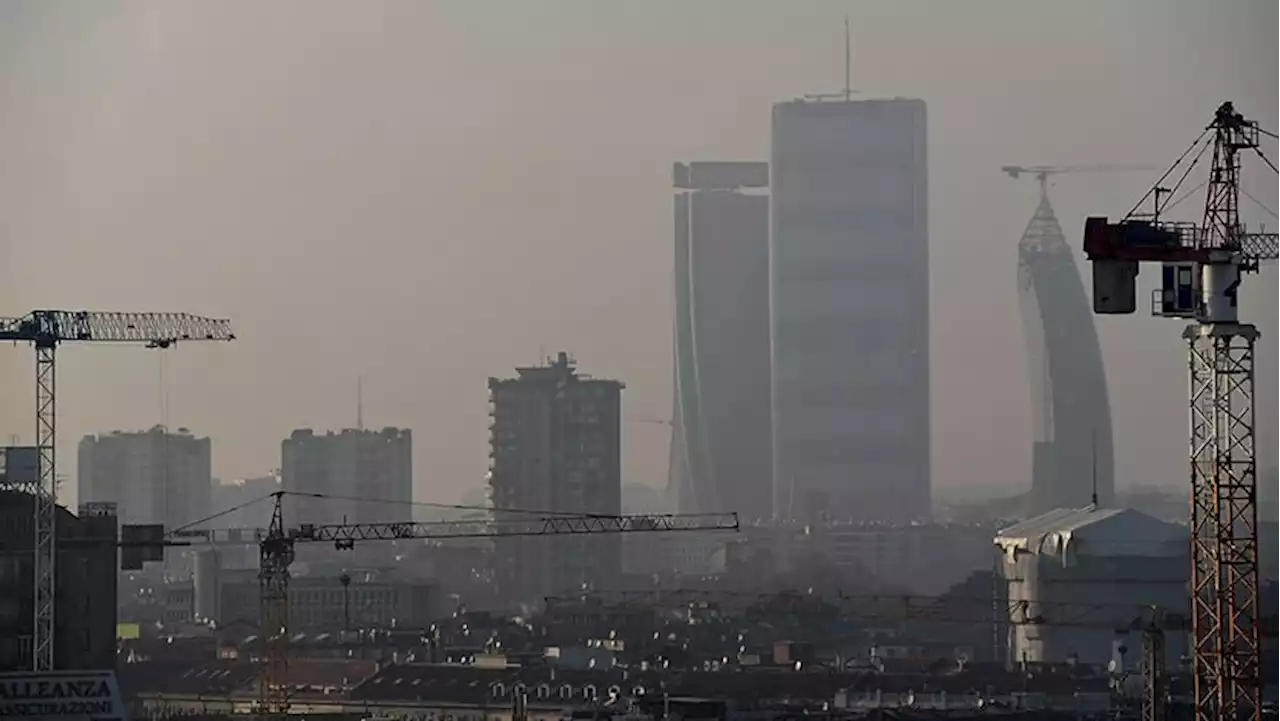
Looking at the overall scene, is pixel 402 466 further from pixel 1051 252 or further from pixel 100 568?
pixel 100 568

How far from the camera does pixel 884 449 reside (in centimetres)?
18525

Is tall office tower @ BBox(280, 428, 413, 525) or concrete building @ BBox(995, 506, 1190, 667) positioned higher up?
tall office tower @ BBox(280, 428, 413, 525)

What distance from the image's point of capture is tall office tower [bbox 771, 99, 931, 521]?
7303 inches

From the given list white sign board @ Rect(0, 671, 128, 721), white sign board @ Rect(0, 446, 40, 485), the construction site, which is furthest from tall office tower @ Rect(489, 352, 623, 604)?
white sign board @ Rect(0, 671, 128, 721)

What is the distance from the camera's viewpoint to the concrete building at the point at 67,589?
192 ft

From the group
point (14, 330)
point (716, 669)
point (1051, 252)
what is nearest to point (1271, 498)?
point (716, 669)

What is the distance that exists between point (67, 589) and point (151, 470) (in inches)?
4363

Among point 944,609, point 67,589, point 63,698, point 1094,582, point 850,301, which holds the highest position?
point 850,301

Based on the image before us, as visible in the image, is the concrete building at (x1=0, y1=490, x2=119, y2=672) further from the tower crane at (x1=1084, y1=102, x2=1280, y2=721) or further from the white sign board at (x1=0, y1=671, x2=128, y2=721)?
the tower crane at (x1=1084, y1=102, x2=1280, y2=721)

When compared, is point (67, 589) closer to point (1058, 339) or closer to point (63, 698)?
point (63, 698)

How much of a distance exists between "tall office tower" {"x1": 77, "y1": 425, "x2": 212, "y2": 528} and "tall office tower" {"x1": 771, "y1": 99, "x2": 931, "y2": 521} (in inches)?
1201

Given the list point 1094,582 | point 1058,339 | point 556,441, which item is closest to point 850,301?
point 1058,339

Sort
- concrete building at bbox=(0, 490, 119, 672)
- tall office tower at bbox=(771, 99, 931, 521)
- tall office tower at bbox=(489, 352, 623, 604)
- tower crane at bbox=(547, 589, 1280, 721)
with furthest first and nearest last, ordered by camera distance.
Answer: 1. tall office tower at bbox=(771, 99, 931, 521)
2. tall office tower at bbox=(489, 352, 623, 604)
3. tower crane at bbox=(547, 589, 1280, 721)
4. concrete building at bbox=(0, 490, 119, 672)

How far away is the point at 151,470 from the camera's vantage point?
558 feet
